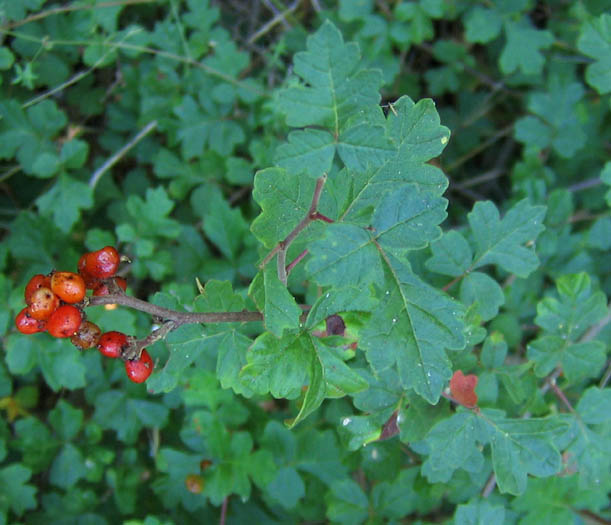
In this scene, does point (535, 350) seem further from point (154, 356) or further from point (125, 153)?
point (125, 153)

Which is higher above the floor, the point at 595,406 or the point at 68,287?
the point at 68,287

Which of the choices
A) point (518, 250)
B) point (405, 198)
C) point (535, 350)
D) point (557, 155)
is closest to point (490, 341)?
point (535, 350)

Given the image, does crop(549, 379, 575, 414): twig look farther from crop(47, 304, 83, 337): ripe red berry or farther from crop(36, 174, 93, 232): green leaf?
crop(36, 174, 93, 232): green leaf

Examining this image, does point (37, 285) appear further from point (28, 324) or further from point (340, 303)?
point (340, 303)

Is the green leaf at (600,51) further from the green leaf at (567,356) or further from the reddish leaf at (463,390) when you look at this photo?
the reddish leaf at (463,390)

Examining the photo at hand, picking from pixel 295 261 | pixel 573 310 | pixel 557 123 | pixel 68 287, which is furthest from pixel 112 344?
pixel 557 123

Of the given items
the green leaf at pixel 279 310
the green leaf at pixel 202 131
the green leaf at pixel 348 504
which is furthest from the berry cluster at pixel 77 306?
the green leaf at pixel 202 131
